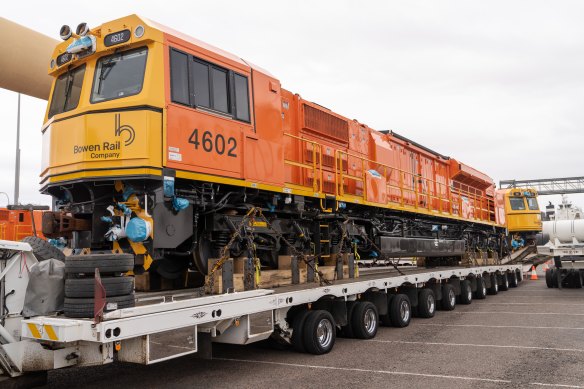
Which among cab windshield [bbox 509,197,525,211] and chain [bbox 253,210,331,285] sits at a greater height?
cab windshield [bbox 509,197,525,211]

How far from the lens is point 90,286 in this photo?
5266 mm

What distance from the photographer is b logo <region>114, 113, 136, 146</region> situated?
6492 mm

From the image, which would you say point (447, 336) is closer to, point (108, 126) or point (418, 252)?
point (418, 252)

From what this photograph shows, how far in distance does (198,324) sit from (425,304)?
26.0 ft

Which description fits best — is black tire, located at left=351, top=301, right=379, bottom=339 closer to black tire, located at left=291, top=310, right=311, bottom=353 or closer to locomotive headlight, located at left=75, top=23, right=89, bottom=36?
black tire, located at left=291, top=310, right=311, bottom=353

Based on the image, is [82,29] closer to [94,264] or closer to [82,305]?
[94,264]

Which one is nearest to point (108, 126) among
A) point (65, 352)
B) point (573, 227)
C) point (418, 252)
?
point (65, 352)

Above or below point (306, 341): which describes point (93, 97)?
above

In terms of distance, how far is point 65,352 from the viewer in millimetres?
5273

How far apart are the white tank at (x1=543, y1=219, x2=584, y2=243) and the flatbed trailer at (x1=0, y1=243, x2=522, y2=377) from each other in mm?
12030

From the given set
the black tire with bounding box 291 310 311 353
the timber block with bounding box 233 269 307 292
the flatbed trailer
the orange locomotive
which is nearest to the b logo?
the orange locomotive

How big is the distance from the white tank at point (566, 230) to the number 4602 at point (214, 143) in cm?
1735

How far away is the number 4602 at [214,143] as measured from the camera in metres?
7.09

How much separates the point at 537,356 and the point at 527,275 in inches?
901
